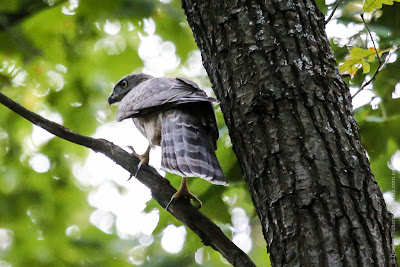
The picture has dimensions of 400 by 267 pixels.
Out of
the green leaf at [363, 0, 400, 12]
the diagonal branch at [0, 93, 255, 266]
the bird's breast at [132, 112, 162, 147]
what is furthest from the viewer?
the bird's breast at [132, 112, 162, 147]

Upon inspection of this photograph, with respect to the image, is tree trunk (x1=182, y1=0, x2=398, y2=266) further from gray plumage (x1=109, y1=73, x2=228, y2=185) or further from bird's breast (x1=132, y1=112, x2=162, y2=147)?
bird's breast (x1=132, y1=112, x2=162, y2=147)

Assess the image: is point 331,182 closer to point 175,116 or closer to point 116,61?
point 175,116

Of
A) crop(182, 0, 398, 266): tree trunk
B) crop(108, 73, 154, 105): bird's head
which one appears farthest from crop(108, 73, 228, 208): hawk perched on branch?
crop(108, 73, 154, 105): bird's head

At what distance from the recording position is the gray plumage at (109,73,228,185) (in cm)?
237

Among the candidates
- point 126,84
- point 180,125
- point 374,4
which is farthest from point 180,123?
point 126,84

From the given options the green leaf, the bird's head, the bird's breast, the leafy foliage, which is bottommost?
the leafy foliage

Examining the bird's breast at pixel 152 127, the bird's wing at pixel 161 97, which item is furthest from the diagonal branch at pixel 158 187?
the bird's breast at pixel 152 127

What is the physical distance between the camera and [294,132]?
1771mm

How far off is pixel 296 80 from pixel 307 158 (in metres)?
0.35

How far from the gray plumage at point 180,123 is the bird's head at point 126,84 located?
843mm

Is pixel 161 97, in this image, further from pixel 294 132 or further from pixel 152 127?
pixel 294 132

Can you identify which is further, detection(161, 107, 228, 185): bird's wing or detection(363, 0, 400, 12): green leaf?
detection(161, 107, 228, 185): bird's wing

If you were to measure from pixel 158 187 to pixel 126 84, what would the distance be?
2175mm

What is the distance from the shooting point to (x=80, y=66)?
4.61 m
